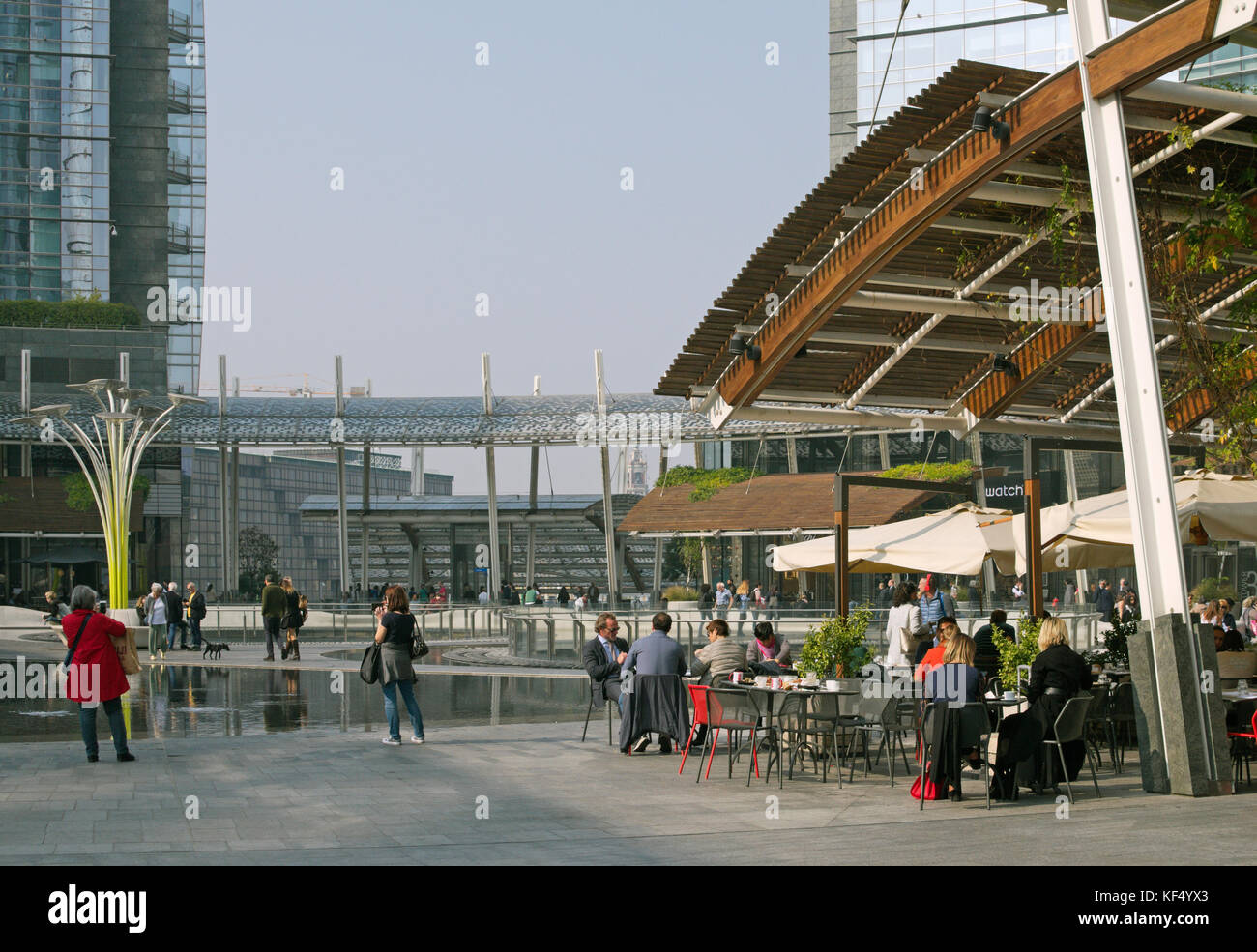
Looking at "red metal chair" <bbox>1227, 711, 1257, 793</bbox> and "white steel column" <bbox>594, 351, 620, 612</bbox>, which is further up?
"white steel column" <bbox>594, 351, 620, 612</bbox>

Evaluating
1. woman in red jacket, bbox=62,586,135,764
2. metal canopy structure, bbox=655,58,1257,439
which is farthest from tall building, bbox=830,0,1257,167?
woman in red jacket, bbox=62,586,135,764

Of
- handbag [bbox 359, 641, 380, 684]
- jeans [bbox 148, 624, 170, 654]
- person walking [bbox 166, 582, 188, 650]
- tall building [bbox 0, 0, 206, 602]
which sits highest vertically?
tall building [bbox 0, 0, 206, 602]

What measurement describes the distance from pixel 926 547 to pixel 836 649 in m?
2.68

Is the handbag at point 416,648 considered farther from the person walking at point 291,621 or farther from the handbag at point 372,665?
the person walking at point 291,621

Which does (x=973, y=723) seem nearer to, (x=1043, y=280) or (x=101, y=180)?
(x=1043, y=280)

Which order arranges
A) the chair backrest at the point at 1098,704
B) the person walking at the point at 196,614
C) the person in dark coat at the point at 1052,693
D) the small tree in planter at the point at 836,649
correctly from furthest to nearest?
the person walking at the point at 196,614 < the small tree in planter at the point at 836,649 < the chair backrest at the point at 1098,704 < the person in dark coat at the point at 1052,693

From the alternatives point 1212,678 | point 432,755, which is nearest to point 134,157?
point 432,755

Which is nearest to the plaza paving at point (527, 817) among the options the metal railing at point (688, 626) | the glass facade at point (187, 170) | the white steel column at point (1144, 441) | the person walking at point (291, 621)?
the white steel column at point (1144, 441)

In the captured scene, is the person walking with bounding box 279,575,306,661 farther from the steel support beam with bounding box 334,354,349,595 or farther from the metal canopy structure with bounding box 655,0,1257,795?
the steel support beam with bounding box 334,354,349,595

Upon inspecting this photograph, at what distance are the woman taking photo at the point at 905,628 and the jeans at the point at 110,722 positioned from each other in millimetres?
8188

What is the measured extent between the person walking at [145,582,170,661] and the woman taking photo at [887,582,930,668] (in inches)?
652

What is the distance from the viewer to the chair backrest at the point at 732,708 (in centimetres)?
1133

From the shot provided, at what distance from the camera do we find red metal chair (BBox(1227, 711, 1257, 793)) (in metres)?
10.4
